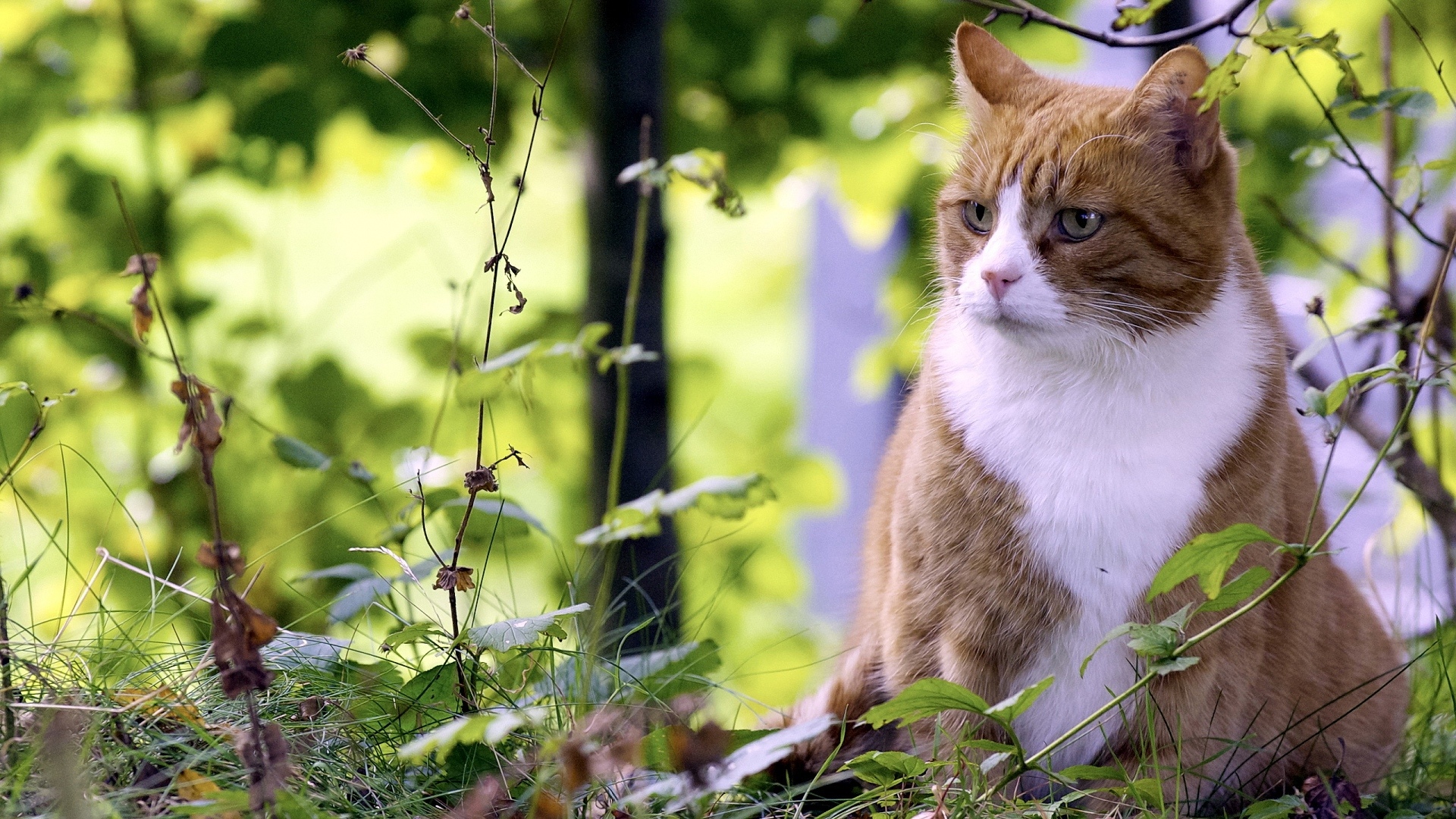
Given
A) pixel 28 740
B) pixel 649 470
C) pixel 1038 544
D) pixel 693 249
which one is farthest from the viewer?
pixel 693 249

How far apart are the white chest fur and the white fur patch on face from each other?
0.06 metres

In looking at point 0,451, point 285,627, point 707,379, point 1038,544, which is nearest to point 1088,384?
point 1038,544

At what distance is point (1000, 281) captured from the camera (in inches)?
53.0

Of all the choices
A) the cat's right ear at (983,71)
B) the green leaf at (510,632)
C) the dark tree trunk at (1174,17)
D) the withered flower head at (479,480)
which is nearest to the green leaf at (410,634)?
the green leaf at (510,632)

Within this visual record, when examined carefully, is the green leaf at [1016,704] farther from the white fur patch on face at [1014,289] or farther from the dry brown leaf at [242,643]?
the dry brown leaf at [242,643]

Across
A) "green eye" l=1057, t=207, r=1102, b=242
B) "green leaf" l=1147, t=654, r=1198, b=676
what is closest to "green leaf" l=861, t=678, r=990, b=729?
"green leaf" l=1147, t=654, r=1198, b=676

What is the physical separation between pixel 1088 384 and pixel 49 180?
7.84 feet

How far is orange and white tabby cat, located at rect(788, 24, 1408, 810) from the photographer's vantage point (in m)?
1.33

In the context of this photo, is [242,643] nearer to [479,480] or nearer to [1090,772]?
[479,480]

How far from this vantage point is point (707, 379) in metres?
2.72

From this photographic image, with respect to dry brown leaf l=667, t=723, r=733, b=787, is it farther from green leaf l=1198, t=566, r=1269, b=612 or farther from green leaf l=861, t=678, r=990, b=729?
green leaf l=1198, t=566, r=1269, b=612

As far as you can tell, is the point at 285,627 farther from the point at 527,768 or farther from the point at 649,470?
the point at 649,470

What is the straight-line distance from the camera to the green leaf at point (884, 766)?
3.59ft

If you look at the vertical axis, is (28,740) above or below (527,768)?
above
